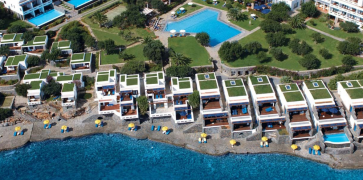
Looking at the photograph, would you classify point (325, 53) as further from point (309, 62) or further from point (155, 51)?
point (155, 51)

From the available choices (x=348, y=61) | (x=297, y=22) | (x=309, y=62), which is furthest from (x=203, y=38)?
(x=348, y=61)

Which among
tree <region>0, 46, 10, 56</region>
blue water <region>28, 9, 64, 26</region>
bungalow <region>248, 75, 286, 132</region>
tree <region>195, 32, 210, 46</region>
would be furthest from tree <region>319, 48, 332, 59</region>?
tree <region>0, 46, 10, 56</region>

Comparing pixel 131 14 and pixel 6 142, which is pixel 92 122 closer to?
pixel 6 142

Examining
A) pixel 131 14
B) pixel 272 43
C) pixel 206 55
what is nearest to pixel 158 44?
pixel 206 55

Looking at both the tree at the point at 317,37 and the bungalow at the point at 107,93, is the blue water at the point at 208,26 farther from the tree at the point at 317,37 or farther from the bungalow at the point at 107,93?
the bungalow at the point at 107,93

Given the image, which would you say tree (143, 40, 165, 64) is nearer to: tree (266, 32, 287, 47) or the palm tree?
the palm tree

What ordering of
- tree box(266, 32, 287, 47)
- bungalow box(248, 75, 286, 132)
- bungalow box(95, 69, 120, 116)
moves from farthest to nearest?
tree box(266, 32, 287, 47) < bungalow box(95, 69, 120, 116) < bungalow box(248, 75, 286, 132)
